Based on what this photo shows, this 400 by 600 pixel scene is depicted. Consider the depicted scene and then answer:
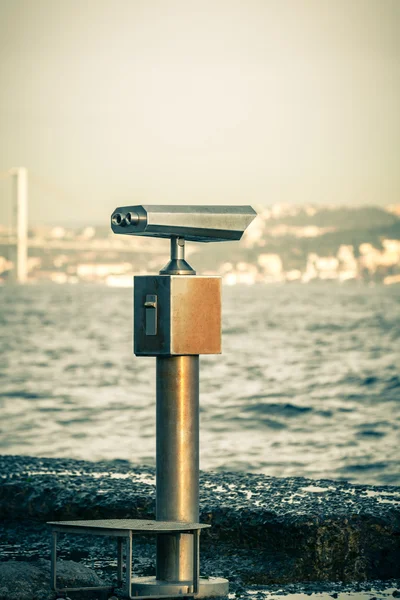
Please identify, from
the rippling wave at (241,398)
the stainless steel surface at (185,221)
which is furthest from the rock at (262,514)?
the rippling wave at (241,398)

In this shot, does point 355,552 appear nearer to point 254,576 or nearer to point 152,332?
point 254,576

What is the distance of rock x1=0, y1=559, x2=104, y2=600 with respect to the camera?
16.1 feet

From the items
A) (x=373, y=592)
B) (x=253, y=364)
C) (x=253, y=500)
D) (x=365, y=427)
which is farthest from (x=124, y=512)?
(x=253, y=364)

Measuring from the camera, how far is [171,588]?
15.8 ft

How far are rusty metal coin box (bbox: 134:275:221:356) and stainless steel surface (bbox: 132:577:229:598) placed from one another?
938 millimetres

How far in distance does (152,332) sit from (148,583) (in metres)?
1.03

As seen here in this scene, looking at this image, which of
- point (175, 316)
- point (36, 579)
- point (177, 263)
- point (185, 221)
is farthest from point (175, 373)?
point (36, 579)

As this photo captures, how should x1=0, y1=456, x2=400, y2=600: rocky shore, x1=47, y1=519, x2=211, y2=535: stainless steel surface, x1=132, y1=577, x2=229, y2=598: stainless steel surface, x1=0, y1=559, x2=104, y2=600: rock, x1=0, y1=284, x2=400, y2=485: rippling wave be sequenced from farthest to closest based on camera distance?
x1=0, y1=284, x2=400, y2=485: rippling wave → x1=0, y1=456, x2=400, y2=600: rocky shore → x1=0, y1=559, x2=104, y2=600: rock → x1=132, y1=577, x2=229, y2=598: stainless steel surface → x1=47, y1=519, x2=211, y2=535: stainless steel surface

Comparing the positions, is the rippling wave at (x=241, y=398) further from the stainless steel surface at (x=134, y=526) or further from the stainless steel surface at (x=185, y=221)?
the stainless steel surface at (x=134, y=526)

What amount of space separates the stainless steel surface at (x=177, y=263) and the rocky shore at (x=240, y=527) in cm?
141

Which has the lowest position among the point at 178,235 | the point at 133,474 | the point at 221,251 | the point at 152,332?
the point at 133,474

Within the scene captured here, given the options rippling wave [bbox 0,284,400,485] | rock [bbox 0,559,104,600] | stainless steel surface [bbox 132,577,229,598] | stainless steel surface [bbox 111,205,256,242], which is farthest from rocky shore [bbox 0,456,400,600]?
rippling wave [bbox 0,284,400,485]

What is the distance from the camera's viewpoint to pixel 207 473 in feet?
28.6

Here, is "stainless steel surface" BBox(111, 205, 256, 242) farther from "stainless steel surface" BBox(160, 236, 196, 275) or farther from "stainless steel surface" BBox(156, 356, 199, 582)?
"stainless steel surface" BBox(156, 356, 199, 582)
